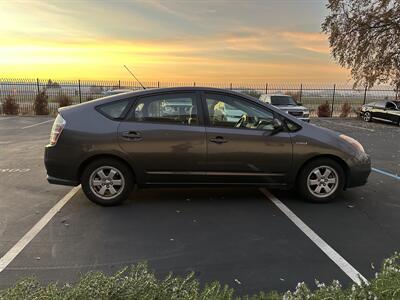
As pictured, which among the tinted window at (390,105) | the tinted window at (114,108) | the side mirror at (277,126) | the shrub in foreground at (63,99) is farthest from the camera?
the shrub in foreground at (63,99)

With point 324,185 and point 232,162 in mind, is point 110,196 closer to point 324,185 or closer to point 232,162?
point 232,162

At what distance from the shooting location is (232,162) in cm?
586

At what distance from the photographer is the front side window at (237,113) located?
19.3ft

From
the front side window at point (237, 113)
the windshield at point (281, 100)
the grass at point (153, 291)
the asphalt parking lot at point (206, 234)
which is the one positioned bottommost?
the asphalt parking lot at point (206, 234)

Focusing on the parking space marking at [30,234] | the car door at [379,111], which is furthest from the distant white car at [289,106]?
the parking space marking at [30,234]

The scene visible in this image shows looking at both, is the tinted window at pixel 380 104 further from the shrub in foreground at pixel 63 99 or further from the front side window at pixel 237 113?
the front side window at pixel 237 113

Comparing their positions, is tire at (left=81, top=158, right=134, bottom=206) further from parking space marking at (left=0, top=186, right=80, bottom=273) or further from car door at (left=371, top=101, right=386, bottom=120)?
car door at (left=371, top=101, right=386, bottom=120)

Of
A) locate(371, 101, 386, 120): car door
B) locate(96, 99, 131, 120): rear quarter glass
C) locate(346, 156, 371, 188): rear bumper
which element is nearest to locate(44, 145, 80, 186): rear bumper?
locate(96, 99, 131, 120): rear quarter glass

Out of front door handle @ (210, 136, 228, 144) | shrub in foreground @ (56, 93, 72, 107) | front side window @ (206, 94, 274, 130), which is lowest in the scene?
shrub in foreground @ (56, 93, 72, 107)

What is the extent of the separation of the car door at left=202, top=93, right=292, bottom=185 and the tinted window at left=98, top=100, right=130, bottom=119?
1164 millimetres

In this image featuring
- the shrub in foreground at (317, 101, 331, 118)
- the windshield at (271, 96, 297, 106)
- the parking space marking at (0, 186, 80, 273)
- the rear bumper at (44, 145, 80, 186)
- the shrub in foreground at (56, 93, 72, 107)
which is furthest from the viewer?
the shrub in foreground at (317, 101, 331, 118)

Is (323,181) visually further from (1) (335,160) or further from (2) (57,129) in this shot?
(2) (57,129)

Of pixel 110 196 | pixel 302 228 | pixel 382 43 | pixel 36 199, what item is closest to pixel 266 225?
pixel 302 228

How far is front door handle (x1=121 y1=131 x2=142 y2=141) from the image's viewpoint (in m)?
5.70
